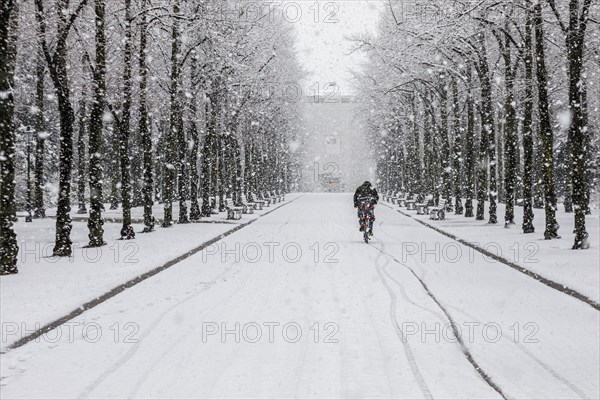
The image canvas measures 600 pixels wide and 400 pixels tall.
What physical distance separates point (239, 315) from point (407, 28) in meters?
21.8

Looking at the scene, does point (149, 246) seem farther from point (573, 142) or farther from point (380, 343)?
point (380, 343)

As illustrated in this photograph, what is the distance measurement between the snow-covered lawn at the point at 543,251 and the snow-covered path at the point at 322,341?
64cm

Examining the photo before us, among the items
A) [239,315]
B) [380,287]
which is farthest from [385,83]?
[239,315]

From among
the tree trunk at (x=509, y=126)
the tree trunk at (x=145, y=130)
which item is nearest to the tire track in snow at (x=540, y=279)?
the tree trunk at (x=509, y=126)

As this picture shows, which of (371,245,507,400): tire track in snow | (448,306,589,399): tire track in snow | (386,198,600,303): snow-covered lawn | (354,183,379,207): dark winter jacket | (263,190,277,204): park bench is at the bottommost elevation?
(448,306,589,399): tire track in snow

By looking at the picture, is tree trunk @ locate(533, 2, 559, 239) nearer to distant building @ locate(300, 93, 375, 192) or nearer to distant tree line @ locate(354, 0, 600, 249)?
distant tree line @ locate(354, 0, 600, 249)

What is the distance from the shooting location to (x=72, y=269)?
1444cm

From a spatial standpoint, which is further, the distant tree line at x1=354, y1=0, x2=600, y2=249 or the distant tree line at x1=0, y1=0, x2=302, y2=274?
the distant tree line at x1=354, y1=0, x2=600, y2=249

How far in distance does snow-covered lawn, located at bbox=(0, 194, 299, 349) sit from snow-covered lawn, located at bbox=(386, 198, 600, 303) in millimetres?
7124

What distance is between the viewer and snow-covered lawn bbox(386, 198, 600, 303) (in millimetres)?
12633

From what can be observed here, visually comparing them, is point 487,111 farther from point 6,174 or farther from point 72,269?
point 6,174

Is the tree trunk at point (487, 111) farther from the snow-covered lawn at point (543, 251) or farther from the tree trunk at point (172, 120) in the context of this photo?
the tree trunk at point (172, 120)

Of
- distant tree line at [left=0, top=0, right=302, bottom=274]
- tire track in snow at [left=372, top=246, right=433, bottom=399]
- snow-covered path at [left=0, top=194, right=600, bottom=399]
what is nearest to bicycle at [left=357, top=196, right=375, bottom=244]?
snow-covered path at [left=0, top=194, right=600, bottom=399]

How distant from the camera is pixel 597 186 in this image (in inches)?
2083
